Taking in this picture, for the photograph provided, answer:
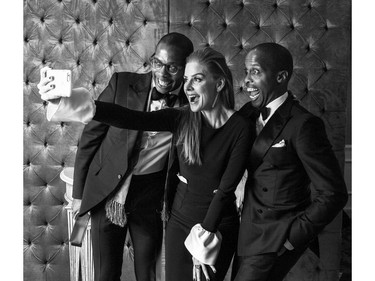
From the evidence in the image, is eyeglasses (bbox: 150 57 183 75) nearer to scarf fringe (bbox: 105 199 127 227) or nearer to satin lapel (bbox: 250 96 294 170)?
satin lapel (bbox: 250 96 294 170)

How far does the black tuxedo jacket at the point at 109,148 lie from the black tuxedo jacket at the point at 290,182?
0.46 m

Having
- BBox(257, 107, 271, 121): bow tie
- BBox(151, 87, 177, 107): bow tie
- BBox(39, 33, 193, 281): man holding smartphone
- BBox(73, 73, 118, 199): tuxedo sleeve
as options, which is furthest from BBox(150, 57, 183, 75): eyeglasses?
BBox(257, 107, 271, 121): bow tie

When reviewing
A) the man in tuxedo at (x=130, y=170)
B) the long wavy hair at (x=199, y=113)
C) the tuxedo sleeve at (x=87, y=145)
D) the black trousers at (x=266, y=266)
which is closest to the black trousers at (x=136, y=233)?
the man in tuxedo at (x=130, y=170)

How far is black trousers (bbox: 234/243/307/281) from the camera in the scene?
2.27 m

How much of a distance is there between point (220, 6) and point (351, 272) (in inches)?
59.6

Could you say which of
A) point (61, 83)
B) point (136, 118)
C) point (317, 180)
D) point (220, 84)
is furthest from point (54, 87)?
point (317, 180)

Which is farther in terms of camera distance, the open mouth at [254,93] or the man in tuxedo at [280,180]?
the open mouth at [254,93]

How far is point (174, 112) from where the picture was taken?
2.42 m

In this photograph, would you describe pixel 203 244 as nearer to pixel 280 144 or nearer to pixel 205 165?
pixel 205 165

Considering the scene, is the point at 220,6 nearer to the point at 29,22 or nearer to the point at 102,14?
the point at 102,14

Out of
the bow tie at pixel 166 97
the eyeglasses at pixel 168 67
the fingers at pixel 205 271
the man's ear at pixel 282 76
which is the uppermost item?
the eyeglasses at pixel 168 67

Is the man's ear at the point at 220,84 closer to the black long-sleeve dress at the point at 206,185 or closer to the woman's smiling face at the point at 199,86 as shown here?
the woman's smiling face at the point at 199,86

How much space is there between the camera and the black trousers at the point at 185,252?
7.90ft

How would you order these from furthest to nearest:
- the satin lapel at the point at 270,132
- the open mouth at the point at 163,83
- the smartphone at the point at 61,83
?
the open mouth at the point at 163,83 < the satin lapel at the point at 270,132 < the smartphone at the point at 61,83
